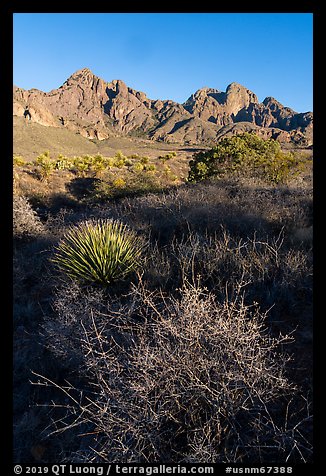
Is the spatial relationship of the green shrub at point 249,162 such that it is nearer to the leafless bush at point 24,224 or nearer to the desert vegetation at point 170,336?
the desert vegetation at point 170,336

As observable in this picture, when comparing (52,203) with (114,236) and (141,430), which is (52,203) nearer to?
(114,236)

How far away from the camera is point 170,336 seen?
123 inches

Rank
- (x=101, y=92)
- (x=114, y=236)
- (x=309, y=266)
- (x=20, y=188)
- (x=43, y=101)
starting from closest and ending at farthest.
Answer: (x=309, y=266) → (x=114, y=236) → (x=20, y=188) → (x=43, y=101) → (x=101, y=92)

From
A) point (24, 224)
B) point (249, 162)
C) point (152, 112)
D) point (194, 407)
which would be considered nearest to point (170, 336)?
point (194, 407)

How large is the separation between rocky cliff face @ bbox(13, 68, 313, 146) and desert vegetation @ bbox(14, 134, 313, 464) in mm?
79673

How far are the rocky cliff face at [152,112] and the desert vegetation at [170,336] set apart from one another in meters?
79.7

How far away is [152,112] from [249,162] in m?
134

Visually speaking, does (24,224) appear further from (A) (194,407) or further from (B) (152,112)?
(B) (152,112)

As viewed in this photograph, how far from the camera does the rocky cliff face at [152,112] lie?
91.3m

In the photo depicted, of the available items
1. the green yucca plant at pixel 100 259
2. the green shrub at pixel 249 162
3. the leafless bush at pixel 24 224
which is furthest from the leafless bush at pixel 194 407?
the green shrub at pixel 249 162

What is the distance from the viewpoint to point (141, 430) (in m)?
2.36

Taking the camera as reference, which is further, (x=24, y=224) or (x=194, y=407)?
(x=24, y=224)

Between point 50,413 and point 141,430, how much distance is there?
1.40m

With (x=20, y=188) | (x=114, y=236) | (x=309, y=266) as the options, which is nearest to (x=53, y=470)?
(x=114, y=236)
